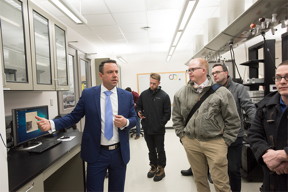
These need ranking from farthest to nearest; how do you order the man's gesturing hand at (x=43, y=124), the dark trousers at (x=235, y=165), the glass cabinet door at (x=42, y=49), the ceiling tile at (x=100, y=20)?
1. the ceiling tile at (x=100, y=20)
2. the glass cabinet door at (x=42, y=49)
3. the dark trousers at (x=235, y=165)
4. the man's gesturing hand at (x=43, y=124)

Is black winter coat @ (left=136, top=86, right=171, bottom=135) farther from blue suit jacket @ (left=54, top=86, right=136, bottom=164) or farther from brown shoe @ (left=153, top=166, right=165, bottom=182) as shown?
blue suit jacket @ (left=54, top=86, right=136, bottom=164)

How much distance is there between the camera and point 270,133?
1.27 m

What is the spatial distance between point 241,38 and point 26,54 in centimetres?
266

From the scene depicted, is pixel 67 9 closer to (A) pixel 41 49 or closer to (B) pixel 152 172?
(A) pixel 41 49

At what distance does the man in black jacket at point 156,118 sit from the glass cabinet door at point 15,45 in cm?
156

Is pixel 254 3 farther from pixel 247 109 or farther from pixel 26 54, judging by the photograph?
pixel 26 54

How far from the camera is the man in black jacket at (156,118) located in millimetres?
2693

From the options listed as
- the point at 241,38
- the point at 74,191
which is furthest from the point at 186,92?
the point at 74,191

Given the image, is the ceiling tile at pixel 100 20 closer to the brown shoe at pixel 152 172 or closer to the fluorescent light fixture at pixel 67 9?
the fluorescent light fixture at pixel 67 9

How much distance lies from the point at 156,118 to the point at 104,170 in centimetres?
126

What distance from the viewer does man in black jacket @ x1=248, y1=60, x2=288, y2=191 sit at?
116cm

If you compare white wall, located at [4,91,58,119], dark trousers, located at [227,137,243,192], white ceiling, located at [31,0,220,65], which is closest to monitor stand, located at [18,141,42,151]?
white wall, located at [4,91,58,119]

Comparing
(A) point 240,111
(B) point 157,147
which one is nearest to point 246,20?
(A) point 240,111

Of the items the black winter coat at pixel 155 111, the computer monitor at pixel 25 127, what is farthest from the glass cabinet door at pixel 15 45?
the black winter coat at pixel 155 111
